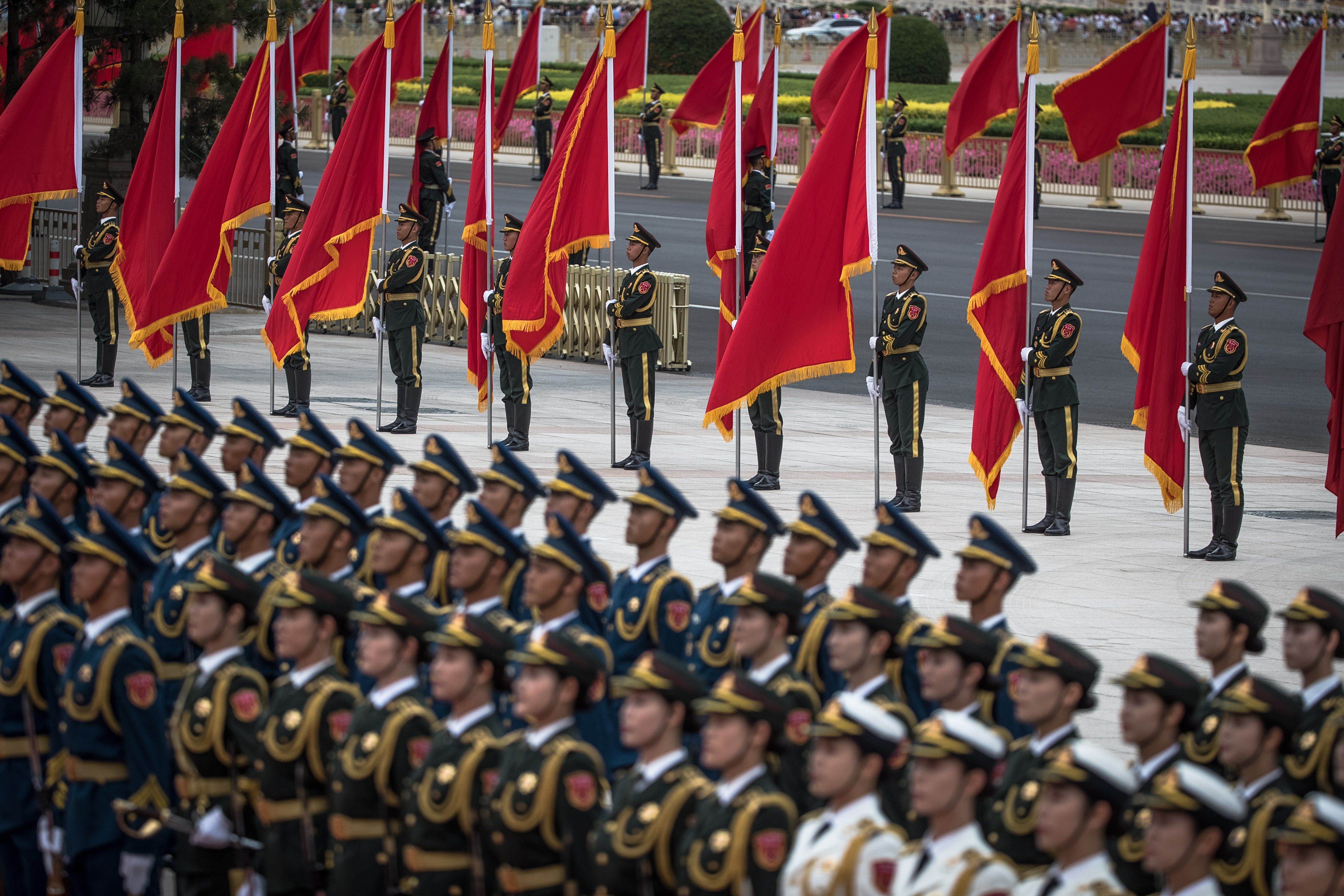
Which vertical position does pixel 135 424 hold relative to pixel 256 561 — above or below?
above

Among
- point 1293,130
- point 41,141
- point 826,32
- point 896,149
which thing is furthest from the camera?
point 826,32

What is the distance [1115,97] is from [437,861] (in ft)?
30.5

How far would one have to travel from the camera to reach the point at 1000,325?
43.4ft

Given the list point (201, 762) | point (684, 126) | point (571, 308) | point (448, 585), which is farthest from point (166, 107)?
point (201, 762)

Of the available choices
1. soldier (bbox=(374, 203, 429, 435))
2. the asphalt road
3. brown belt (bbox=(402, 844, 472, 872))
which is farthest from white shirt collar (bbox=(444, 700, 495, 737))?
the asphalt road

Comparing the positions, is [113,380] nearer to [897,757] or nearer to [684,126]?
[684,126]

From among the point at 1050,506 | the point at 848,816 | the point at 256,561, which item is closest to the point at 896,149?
the point at 1050,506

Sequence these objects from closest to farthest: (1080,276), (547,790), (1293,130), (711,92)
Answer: (547,790) < (1293,130) < (711,92) < (1080,276)

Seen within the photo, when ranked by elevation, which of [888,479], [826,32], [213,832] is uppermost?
[826,32]

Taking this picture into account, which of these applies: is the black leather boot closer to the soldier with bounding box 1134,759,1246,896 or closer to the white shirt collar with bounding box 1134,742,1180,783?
the white shirt collar with bounding box 1134,742,1180,783

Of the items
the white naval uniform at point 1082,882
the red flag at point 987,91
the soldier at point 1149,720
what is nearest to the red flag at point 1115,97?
the red flag at point 987,91

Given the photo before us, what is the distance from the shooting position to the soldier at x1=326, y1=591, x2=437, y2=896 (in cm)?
541

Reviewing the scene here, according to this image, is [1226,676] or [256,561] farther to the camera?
[256,561]

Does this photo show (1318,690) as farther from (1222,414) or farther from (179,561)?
(1222,414)
